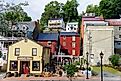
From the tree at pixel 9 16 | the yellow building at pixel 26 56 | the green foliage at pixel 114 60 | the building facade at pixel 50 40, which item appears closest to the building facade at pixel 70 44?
the building facade at pixel 50 40

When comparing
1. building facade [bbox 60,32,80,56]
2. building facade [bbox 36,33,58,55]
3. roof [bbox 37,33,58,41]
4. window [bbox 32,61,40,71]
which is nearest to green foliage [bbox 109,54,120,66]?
building facade [bbox 60,32,80,56]

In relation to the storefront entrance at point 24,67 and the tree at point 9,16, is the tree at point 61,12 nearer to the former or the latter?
the storefront entrance at point 24,67

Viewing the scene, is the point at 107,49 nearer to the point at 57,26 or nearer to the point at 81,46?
the point at 81,46

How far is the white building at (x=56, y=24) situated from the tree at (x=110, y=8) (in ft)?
47.5

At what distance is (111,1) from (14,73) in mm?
68927

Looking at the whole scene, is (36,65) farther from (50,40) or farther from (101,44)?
(50,40)

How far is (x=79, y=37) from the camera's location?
3430 inches

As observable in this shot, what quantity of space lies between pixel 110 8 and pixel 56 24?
18.7 metres

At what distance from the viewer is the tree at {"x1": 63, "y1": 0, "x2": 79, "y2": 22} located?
400ft

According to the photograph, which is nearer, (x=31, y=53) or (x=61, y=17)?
(x=31, y=53)

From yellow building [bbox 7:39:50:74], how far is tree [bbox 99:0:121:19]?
198 ft

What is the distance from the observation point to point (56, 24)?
118m

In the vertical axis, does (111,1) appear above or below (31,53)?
above

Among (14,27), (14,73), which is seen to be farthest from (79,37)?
(14,27)
